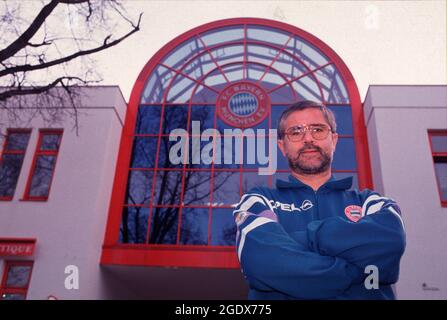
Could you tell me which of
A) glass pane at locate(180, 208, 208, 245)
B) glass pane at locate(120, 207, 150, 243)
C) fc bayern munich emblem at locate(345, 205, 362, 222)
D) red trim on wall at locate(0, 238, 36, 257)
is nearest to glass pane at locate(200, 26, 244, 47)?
glass pane at locate(180, 208, 208, 245)

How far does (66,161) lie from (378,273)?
30.3 ft

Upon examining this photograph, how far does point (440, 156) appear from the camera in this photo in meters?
8.21

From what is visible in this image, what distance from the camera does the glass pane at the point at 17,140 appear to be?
9974mm

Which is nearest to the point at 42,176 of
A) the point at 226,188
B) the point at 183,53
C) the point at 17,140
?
the point at 17,140

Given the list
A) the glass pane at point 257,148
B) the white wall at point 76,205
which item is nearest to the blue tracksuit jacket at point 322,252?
the glass pane at point 257,148

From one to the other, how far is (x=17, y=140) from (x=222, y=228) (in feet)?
19.6

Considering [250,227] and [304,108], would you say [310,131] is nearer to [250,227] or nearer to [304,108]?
[304,108]

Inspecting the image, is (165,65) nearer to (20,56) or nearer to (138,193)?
(138,193)

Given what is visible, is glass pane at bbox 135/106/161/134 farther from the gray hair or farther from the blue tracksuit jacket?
the blue tracksuit jacket

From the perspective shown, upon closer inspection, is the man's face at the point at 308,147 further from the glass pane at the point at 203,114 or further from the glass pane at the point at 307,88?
the glass pane at the point at 307,88

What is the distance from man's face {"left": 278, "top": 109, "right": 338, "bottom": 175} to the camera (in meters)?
1.83
